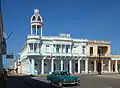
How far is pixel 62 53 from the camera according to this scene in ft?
298

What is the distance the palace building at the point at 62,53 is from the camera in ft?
287

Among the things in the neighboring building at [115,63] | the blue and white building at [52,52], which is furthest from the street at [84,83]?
the neighboring building at [115,63]

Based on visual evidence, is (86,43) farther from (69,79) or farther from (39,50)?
(69,79)

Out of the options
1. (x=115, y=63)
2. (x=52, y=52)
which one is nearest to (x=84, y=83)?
(x=52, y=52)

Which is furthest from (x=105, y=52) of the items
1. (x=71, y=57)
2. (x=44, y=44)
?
(x=44, y=44)

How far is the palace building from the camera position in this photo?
87562 millimetres

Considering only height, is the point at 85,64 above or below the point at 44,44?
below

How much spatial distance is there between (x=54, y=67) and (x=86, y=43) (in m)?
13.2

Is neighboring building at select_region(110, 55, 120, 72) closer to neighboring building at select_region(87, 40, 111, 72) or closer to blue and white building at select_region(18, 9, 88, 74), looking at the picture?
neighboring building at select_region(87, 40, 111, 72)

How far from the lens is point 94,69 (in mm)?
97688

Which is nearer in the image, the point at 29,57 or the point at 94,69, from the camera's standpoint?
the point at 29,57

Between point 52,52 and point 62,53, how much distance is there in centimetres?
320

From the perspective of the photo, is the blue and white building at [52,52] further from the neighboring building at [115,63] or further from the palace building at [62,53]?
the neighboring building at [115,63]

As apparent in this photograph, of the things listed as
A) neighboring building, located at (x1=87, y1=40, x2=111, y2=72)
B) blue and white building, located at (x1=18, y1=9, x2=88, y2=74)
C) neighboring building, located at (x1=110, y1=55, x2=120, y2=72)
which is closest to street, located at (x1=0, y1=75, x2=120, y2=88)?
blue and white building, located at (x1=18, y1=9, x2=88, y2=74)
